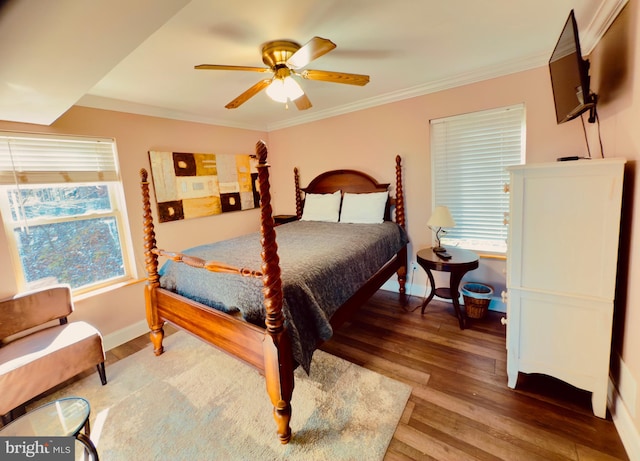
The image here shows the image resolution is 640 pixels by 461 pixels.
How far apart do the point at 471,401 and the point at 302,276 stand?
4.36ft

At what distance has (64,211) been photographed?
8.20 feet

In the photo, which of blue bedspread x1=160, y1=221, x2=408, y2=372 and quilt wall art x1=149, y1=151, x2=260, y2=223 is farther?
quilt wall art x1=149, y1=151, x2=260, y2=223

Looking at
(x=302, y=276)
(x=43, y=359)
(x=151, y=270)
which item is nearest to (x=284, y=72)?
(x=302, y=276)

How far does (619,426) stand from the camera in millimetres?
1493

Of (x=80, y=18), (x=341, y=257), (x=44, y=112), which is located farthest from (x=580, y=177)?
(x=44, y=112)

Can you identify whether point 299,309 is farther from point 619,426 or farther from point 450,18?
point 450,18

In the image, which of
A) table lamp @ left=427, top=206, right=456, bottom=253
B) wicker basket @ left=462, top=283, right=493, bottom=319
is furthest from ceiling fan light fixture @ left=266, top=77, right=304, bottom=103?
wicker basket @ left=462, top=283, right=493, bottom=319

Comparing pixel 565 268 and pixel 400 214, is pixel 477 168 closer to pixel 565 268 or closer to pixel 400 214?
pixel 400 214

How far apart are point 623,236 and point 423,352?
4.89ft

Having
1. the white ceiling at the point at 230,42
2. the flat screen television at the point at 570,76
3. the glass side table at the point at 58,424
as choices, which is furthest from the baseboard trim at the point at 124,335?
the flat screen television at the point at 570,76

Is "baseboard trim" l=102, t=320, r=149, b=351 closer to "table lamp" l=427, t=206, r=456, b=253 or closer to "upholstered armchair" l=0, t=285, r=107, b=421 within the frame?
"upholstered armchair" l=0, t=285, r=107, b=421

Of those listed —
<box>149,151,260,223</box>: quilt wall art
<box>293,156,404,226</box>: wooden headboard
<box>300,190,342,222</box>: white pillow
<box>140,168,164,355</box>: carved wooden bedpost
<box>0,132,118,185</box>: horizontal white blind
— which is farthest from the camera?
<box>300,190,342,222</box>: white pillow

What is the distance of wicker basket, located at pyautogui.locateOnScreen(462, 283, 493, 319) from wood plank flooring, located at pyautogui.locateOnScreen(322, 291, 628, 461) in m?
0.09

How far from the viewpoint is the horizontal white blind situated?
85.4 inches
